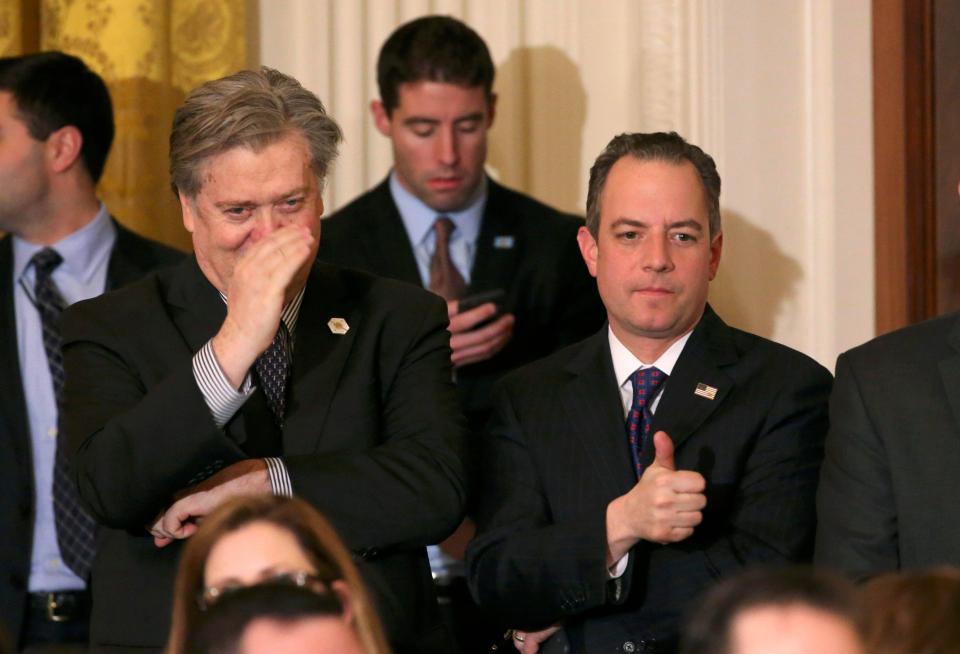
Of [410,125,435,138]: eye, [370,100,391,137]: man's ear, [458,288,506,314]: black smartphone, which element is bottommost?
[458,288,506,314]: black smartphone

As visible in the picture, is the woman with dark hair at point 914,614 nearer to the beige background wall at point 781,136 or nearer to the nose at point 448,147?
the beige background wall at point 781,136

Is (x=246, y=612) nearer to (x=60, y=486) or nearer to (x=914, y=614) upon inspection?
(x=914, y=614)

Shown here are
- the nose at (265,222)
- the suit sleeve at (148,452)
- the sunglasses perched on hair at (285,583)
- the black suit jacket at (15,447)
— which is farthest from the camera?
the black suit jacket at (15,447)

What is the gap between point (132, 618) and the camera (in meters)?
3.09

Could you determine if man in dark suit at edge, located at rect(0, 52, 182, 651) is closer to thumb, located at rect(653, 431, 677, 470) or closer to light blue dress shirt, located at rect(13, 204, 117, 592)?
light blue dress shirt, located at rect(13, 204, 117, 592)

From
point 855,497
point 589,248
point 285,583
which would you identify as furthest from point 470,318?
point 285,583

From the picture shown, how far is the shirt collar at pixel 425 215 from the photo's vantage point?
15.0 ft

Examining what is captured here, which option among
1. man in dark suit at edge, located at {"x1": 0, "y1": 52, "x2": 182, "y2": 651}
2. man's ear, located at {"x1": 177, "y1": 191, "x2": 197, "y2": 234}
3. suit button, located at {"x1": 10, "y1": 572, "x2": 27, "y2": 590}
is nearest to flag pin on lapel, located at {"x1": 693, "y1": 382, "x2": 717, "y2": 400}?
man's ear, located at {"x1": 177, "y1": 191, "x2": 197, "y2": 234}

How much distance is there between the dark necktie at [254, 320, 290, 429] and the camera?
3.24 metres

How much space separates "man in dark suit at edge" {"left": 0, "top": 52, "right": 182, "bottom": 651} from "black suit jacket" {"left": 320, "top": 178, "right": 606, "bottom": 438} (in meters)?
0.53

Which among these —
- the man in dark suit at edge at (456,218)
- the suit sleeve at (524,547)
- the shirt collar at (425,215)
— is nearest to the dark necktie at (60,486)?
the man in dark suit at edge at (456,218)

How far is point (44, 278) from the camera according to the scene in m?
4.53

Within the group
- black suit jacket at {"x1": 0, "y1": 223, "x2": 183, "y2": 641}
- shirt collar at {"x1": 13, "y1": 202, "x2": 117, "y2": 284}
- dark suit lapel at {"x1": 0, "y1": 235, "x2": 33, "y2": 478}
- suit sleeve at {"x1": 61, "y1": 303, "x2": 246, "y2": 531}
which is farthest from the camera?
shirt collar at {"x1": 13, "y1": 202, "x2": 117, "y2": 284}

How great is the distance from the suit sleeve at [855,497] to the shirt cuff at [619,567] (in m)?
0.36
